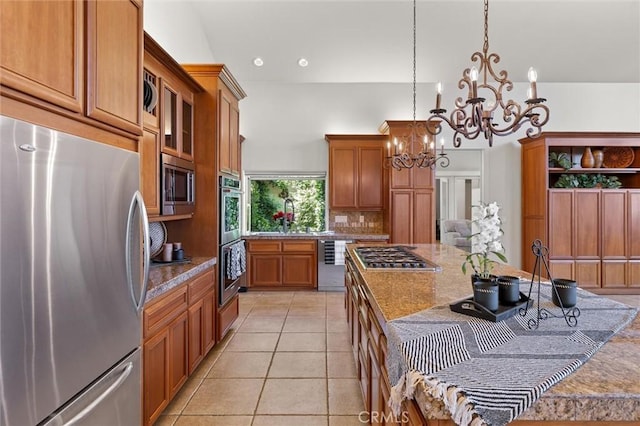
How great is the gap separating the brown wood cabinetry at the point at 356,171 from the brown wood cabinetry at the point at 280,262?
944 millimetres

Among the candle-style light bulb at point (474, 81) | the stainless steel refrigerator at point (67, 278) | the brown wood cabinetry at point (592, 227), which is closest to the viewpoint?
the stainless steel refrigerator at point (67, 278)

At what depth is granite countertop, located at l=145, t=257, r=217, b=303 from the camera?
2.13m

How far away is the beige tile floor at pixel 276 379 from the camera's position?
2387mm

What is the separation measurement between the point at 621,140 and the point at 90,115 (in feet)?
22.8

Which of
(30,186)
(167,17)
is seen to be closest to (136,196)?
(30,186)

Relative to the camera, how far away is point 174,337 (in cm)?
244

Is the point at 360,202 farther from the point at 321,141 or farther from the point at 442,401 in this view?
the point at 442,401

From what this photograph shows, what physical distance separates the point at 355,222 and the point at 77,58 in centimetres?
528

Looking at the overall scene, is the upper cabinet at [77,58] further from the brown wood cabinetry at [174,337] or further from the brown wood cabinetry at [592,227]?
the brown wood cabinetry at [592,227]

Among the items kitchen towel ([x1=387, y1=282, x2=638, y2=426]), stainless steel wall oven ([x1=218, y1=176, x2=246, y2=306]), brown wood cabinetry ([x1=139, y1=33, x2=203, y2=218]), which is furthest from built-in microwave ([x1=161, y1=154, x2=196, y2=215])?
kitchen towel ([x1=387, y1=282, x2=638, y2=426])

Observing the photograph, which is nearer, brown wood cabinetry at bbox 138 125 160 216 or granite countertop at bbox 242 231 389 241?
brown wood cabinetry at bbox 138 125 160 216

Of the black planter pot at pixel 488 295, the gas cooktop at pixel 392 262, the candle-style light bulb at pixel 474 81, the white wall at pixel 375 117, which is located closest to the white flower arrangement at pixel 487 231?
the black planter pot at pixel 488 295

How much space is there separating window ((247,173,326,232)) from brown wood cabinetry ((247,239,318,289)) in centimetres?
78

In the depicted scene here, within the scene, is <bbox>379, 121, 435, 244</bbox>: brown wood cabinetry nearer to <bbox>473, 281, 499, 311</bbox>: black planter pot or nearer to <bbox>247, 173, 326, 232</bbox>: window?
<bbox>247, 173, 326, 232</bbox>: window
